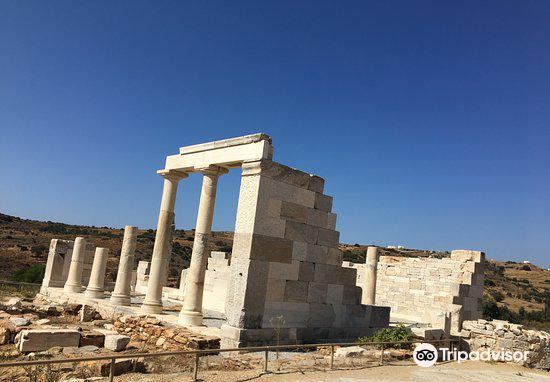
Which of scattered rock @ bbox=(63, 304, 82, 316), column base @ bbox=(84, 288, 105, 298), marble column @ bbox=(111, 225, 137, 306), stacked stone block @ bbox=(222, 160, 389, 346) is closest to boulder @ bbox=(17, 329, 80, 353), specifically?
stacked stone block @ bbox=(222, 160, 389, 346)

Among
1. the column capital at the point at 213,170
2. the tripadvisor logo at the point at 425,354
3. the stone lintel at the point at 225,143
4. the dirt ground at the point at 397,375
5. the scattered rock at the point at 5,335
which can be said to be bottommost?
the scattered rock at the point at 5,335

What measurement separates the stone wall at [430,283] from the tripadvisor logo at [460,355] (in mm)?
4455

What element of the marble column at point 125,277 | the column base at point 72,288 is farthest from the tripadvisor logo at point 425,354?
the column base at point 72,288

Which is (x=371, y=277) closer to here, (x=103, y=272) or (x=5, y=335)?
(x=103, y=272)

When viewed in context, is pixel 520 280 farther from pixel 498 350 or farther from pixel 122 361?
pixel 122 361

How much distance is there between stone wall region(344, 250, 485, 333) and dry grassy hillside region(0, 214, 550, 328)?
11.1 metres

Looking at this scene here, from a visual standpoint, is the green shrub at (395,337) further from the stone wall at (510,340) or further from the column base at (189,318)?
the column base at (189,318)

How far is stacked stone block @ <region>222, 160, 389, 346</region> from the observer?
11430 mm

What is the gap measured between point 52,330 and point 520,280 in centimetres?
5829

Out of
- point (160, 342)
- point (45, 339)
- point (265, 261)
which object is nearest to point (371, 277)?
point (265, 261)

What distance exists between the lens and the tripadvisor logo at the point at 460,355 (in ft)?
39.7

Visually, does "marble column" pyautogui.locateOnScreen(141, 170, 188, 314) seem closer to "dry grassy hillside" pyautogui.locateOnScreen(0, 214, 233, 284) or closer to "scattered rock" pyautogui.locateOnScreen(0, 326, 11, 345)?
"scattered rock" pyautogui.locateOnScreen(0, 326, 11, 345)

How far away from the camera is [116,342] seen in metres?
10.5

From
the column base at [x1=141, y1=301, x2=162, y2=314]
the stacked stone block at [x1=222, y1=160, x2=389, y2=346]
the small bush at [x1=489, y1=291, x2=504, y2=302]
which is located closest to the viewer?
the stacked stone block at [x1=222, y1=160, x2=389, y2=346]
